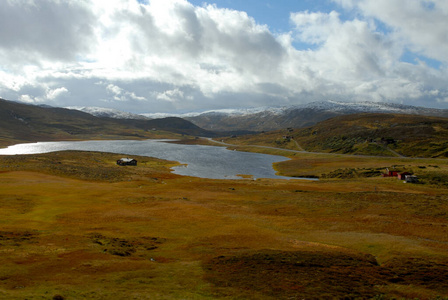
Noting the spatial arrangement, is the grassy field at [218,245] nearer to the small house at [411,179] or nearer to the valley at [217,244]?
the valley at [217,244]

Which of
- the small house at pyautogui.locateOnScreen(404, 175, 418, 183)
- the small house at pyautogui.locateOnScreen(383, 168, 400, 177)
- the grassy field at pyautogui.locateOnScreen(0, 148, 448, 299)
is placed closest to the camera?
the grassy field at pyautogui.locateOnScreen(0, 148, 448, 299)

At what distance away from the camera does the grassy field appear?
2522 centimetres

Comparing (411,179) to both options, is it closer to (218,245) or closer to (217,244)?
(217,244)

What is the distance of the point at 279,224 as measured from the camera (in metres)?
54.5

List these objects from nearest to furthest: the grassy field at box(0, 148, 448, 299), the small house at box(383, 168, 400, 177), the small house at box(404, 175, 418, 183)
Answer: the grassy field at box(0, 148, 448, 299) → the small house at box(404, 175, 418, 183) → the small house at box(383, 168, 400, 177)

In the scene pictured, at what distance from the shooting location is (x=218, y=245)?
3925 centimetres

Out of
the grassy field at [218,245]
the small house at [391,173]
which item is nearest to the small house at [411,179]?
the small house at [391,173]

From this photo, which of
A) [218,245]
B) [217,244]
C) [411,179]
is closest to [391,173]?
[411,179]

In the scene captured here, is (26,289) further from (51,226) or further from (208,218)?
(208,218)

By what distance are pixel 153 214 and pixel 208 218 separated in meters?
10.6

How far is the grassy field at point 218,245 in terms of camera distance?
82.7 feet

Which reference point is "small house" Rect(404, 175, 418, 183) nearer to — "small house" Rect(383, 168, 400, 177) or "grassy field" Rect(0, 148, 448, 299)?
"small house" Rect(383, 168, 400, 177)

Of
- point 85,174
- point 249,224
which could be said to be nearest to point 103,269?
point 249,224

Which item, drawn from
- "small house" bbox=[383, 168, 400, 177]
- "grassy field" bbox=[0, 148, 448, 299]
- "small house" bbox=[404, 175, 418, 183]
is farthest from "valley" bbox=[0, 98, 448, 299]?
"small house" bbox=[383, 168, 400, 177]
